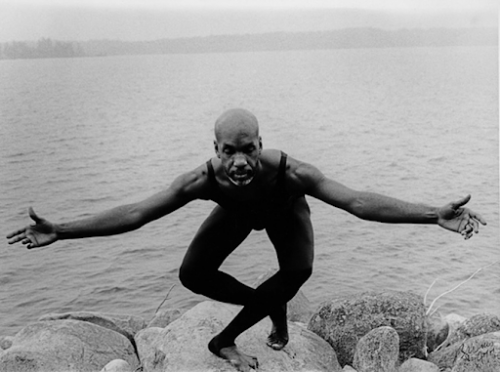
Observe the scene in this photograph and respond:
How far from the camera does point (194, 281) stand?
508cm

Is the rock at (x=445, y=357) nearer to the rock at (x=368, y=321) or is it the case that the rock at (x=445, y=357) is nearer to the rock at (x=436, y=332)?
the rock at (x=368, y=321)

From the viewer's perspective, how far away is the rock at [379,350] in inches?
245

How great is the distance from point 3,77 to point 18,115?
0.55 m

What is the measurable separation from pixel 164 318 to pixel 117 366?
196 cm

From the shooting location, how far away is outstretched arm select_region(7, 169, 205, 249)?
430cm

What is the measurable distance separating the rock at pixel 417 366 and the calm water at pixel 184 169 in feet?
9.98

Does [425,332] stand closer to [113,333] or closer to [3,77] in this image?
[113,333]

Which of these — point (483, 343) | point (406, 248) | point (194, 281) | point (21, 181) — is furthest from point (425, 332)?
point (21, 181)

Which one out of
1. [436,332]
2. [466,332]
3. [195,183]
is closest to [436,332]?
[436,332]

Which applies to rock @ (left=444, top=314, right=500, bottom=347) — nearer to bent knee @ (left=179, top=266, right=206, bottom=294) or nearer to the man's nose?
bent knee @ (left=179, top=266, right=206, bottom=294)

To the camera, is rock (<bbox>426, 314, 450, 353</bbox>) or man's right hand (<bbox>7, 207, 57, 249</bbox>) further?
rock (<bbox>426, 314, 450, 353</bbox>)

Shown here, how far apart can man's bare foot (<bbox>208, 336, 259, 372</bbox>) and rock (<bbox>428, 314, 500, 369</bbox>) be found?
6.72 feet

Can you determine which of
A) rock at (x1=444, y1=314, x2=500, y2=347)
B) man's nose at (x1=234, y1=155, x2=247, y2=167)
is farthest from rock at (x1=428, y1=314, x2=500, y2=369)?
man's nose at (x1=234, y1=155, x2=247, y2=167)

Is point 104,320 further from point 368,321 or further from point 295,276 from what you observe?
point 295,276
